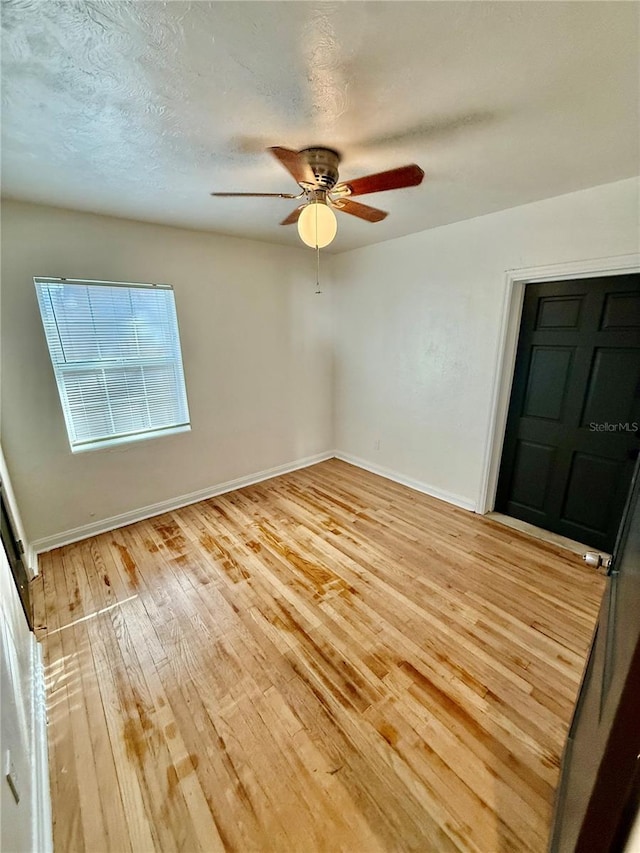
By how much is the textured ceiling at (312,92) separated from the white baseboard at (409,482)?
2.47m

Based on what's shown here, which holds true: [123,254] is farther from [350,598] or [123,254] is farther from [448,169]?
[350,598]

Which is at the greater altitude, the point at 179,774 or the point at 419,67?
the point at 419,67

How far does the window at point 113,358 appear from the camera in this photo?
2520mm

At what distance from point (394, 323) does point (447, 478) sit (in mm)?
1652

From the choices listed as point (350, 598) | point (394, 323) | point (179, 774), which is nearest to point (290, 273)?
point (394, 323)

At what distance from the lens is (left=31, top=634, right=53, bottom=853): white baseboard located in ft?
3.51

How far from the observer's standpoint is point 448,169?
189cm

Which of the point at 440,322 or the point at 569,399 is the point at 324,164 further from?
the point at 569,399

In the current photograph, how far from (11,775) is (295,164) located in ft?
7.73

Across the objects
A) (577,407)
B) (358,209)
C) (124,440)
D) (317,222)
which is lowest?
(124,440)

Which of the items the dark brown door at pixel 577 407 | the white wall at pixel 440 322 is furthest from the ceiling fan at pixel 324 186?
the dark brown door at pixel 577 407

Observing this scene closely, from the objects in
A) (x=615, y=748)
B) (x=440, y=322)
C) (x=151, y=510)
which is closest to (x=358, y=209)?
(x=440, y=322)

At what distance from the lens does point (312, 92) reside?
128cm

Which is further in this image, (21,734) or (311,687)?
(311,687)
